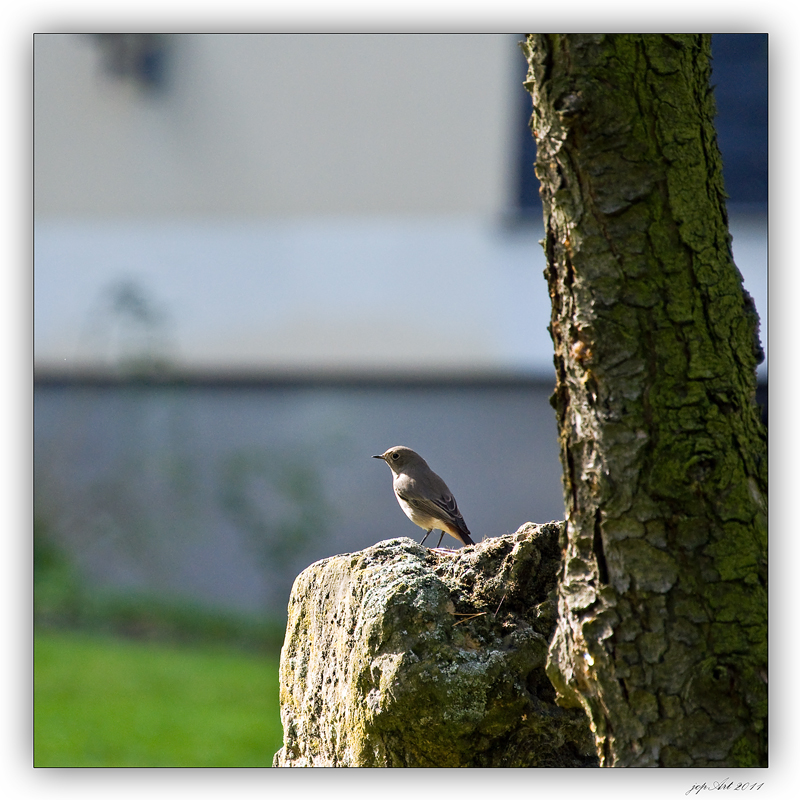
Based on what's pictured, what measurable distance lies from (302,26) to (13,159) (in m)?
0.87

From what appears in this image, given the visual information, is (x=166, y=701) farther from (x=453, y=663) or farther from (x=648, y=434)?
(x=648, y=434)

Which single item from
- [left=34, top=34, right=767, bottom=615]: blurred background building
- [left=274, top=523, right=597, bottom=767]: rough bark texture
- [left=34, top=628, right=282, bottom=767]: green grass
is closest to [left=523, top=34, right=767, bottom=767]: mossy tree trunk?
[left=274, top=523, right=597, bottom=767]: rough bark texture

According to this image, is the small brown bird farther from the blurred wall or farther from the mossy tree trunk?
the mossy tree trunk

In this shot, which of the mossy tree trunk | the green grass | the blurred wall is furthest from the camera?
the green grass

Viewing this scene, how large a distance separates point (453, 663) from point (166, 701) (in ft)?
9.60

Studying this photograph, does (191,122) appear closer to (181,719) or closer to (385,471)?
(385,471)

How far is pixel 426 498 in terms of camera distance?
3.09 m

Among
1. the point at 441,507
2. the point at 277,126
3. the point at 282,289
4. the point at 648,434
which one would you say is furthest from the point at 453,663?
the point at 282,289

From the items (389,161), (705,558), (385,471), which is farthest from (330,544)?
(705,558)

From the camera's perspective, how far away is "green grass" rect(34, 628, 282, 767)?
11.9 feet

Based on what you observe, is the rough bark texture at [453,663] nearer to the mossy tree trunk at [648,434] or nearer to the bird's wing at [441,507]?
the mossy tree trunk at [648,434]

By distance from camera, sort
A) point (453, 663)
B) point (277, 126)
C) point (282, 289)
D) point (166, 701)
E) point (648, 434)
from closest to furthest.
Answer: point (648, 434) < point (453, 663) < point (277, 126) < point (282, 289) < point (166, 701)

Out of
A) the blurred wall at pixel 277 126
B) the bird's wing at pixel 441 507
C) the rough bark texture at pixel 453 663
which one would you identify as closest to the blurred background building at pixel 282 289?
the blurred wall at pixel 277 126

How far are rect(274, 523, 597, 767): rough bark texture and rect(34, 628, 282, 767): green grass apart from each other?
1.90 metres
